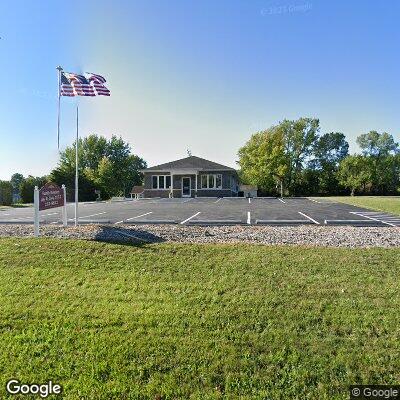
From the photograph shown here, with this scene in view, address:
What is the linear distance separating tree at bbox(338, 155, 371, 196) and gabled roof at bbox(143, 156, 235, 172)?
2799 centimetres

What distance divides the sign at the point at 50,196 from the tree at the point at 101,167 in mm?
31048

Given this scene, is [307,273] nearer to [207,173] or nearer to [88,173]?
[207,173]

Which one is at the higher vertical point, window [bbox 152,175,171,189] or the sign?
window [bbox 152,175,171,189]

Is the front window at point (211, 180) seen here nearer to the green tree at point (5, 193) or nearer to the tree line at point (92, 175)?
the tree line at point (92, 175)

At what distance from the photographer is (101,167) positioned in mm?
47812

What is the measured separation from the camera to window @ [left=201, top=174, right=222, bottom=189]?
117 ft

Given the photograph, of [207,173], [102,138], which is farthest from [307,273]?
[102,138]

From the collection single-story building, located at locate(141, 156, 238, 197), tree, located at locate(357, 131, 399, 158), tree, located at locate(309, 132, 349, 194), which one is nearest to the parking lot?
single-story building, located at locate(141, 156, 238, 197)

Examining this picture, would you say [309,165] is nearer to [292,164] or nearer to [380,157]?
[292,164]

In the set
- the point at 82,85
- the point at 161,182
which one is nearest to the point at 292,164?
the point at 161,182

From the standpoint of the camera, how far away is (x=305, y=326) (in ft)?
12.8

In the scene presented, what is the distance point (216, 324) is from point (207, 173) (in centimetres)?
3215

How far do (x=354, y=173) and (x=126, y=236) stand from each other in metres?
55.4

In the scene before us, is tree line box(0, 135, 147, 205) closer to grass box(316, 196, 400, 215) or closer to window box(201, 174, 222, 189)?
window box(201, 174, 222, 189)
